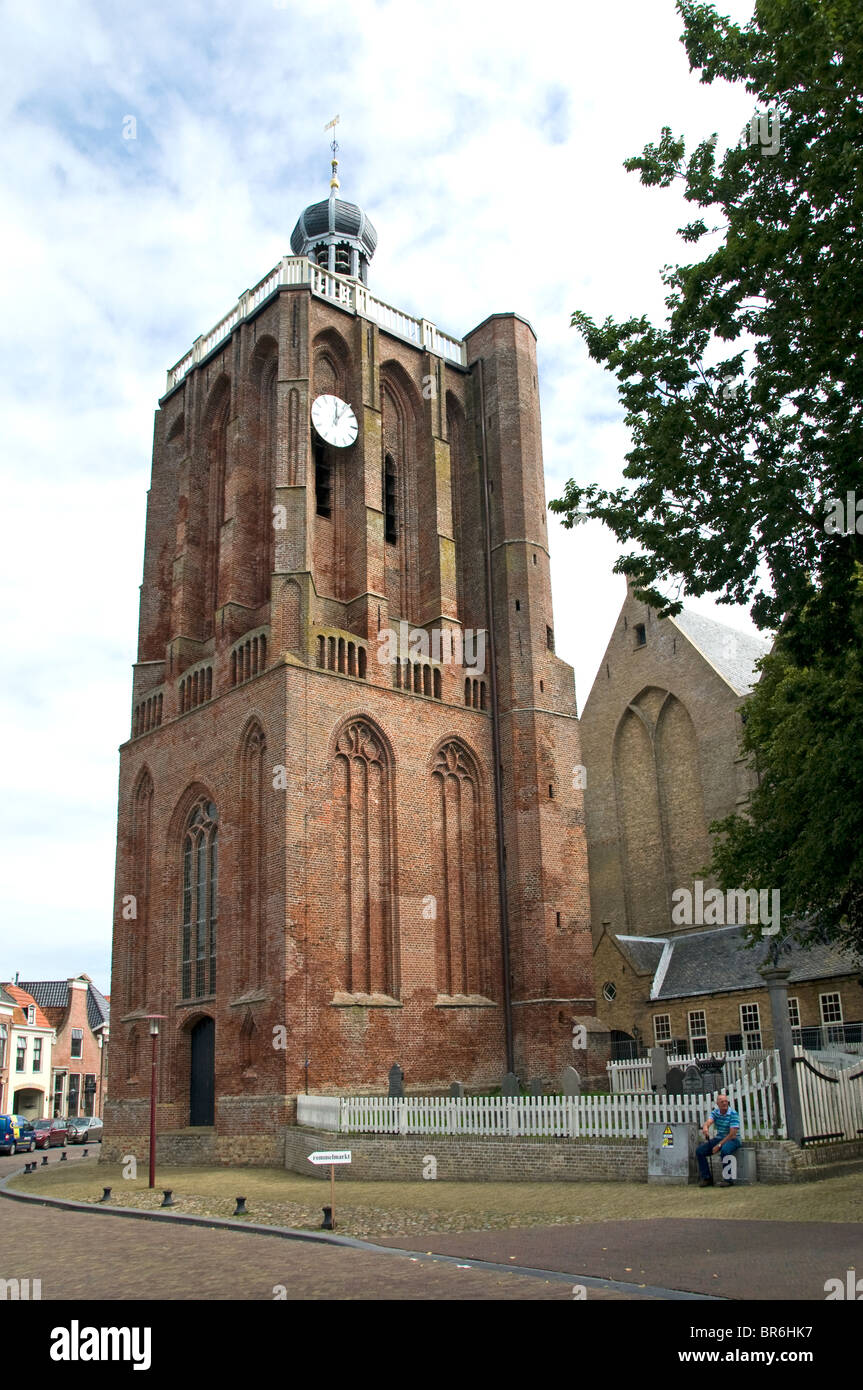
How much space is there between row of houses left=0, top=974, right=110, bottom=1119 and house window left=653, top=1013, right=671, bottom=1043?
105ft

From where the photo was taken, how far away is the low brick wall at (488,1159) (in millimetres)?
17266

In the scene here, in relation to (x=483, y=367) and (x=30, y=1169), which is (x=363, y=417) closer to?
(x=483, y=367)

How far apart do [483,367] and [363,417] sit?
6.41 m

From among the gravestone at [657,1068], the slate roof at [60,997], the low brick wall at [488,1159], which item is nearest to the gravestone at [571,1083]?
the gravestone at [657,1068]

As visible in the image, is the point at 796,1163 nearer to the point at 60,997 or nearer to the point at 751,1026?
the point at 751,1026

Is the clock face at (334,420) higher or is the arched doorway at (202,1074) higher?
the clock face at (334,420)

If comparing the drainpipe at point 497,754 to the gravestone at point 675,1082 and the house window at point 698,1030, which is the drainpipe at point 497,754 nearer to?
the house window at point 698,1030

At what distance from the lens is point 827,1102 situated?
16.8 meters

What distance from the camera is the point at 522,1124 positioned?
19984 mm

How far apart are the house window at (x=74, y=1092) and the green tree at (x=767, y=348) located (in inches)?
2392

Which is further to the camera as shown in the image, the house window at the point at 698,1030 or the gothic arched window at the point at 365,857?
the house window at the point at 698,1030
